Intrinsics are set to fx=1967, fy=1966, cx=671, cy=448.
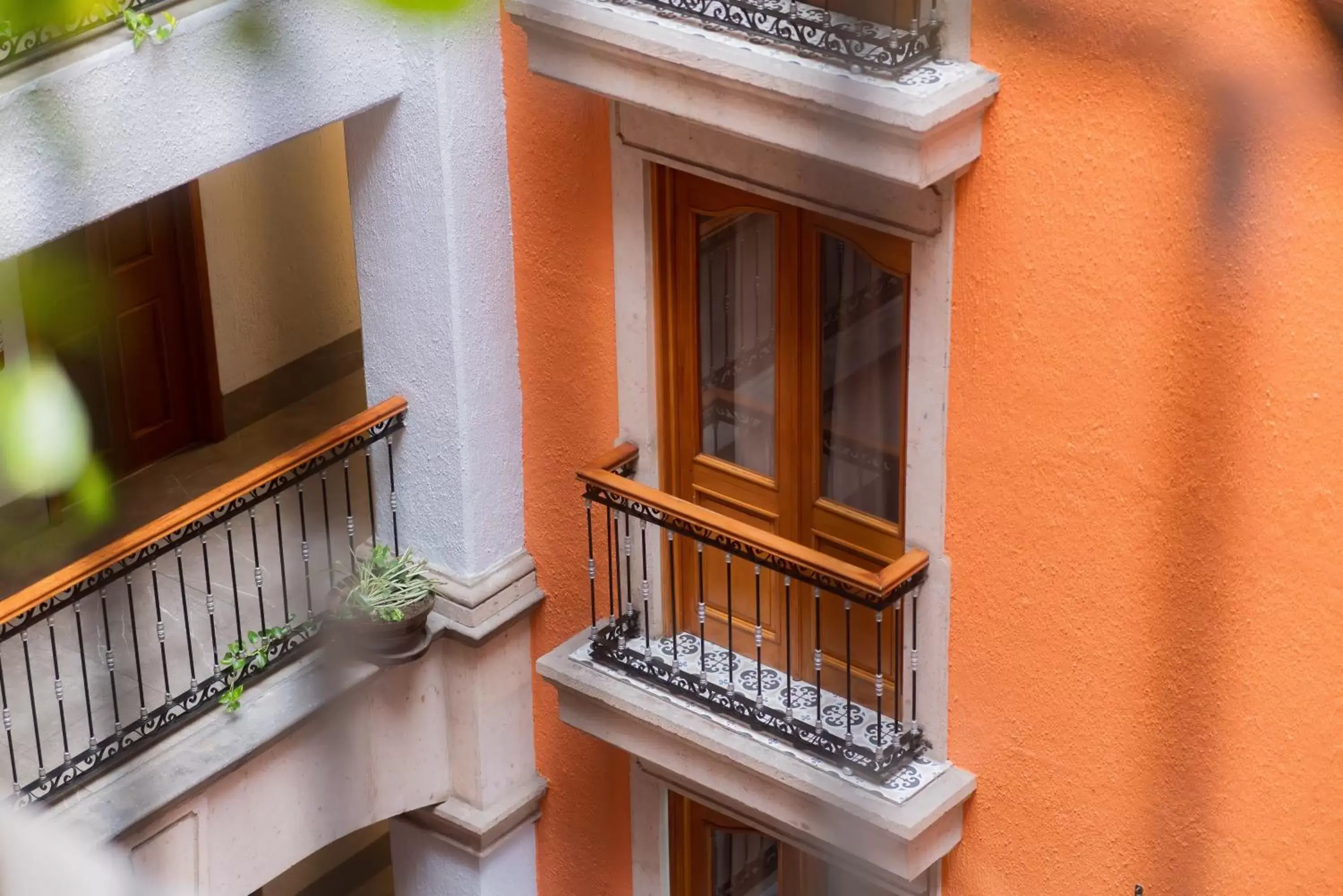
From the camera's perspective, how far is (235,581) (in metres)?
7.03

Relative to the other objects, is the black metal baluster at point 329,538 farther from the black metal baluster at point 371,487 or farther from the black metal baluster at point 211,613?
the black metal baluster at point 211,613

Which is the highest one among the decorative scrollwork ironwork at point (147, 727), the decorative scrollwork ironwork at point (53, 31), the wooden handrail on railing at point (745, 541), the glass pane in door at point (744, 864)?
the decorative scrollwork ironwork at point (53, 31)

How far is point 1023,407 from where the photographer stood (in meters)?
5.94

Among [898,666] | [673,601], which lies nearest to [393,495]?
[673,601]

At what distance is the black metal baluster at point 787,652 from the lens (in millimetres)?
6840

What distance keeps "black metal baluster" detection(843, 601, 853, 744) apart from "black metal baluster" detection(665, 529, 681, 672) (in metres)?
0.61

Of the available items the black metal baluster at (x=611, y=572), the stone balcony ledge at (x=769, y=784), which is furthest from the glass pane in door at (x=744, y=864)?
the black metal baluster at (x=611, y=572)

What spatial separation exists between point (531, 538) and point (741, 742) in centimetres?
139

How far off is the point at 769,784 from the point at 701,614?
670mm

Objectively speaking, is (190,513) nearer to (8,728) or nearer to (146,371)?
(8,728)

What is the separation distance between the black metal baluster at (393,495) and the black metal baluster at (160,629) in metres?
0.90

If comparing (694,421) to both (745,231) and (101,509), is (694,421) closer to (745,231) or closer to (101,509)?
(745,231)

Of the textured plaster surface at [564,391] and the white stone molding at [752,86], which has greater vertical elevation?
the white stone molding at [752,86]

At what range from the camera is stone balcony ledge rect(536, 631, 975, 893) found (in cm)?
650
